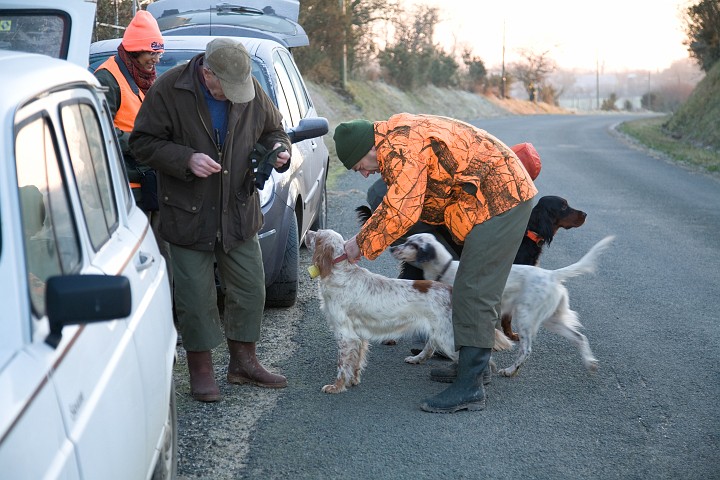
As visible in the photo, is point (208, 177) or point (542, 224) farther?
point (542, 224)

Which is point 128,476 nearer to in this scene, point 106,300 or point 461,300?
point 106,300

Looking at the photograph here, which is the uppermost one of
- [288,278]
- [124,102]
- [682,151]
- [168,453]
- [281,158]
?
[124,102]

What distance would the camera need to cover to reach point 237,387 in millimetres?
5402

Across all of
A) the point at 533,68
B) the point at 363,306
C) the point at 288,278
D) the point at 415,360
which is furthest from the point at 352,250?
the point at 533,68

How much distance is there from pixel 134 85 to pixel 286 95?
7.05ft

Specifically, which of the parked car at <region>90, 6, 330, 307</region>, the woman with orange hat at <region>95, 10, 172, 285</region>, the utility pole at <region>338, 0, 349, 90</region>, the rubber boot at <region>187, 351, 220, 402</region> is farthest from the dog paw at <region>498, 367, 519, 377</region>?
the utility pole at <region>338, 0, 349, 90</region>

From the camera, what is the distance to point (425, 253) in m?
5.80

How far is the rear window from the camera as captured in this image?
3867 mm

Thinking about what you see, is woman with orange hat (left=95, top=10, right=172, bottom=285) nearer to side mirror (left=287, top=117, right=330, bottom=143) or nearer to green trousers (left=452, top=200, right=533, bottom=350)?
side mirror (left=287, top=117, right=330, bottom=143)

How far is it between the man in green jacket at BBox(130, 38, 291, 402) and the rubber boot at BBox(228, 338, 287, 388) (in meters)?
0.18

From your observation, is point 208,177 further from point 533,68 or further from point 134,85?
point 533,68

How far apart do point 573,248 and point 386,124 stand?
5.58m

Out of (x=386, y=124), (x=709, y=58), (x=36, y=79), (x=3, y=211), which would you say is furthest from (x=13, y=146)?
(x=709, y=58)

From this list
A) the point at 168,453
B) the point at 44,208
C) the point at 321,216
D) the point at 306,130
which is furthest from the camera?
the point at 321,216
